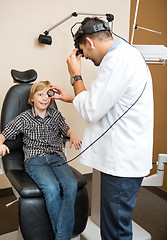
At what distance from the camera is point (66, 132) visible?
6.40ft

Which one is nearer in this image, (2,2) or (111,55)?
(111,55)

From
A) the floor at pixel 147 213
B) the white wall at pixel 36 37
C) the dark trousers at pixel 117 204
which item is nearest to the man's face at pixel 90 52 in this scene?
the dark trousers at pixel 117 204

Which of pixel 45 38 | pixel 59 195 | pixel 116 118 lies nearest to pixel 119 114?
pixel 116 118

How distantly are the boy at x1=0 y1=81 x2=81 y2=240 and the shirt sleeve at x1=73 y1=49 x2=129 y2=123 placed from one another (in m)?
0.59

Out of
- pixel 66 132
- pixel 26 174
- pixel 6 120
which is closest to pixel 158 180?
pixel 66 132

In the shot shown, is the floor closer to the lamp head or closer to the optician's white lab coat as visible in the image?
the optician's white lab coat

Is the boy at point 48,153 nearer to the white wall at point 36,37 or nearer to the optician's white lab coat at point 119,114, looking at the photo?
the optician's white lab coat at point 119,114

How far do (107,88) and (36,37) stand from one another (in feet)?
4.74

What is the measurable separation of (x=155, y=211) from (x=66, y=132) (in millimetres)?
1009

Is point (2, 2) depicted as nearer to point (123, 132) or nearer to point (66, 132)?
point (66, 132)

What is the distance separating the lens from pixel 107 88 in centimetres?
111

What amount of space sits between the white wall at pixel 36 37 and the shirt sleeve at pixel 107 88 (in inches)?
52.4

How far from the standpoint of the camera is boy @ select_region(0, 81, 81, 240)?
1556 mm

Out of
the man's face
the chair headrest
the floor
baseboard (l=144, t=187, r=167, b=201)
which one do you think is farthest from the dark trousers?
baseboard (l=144, t=187, r=167, b=201)
